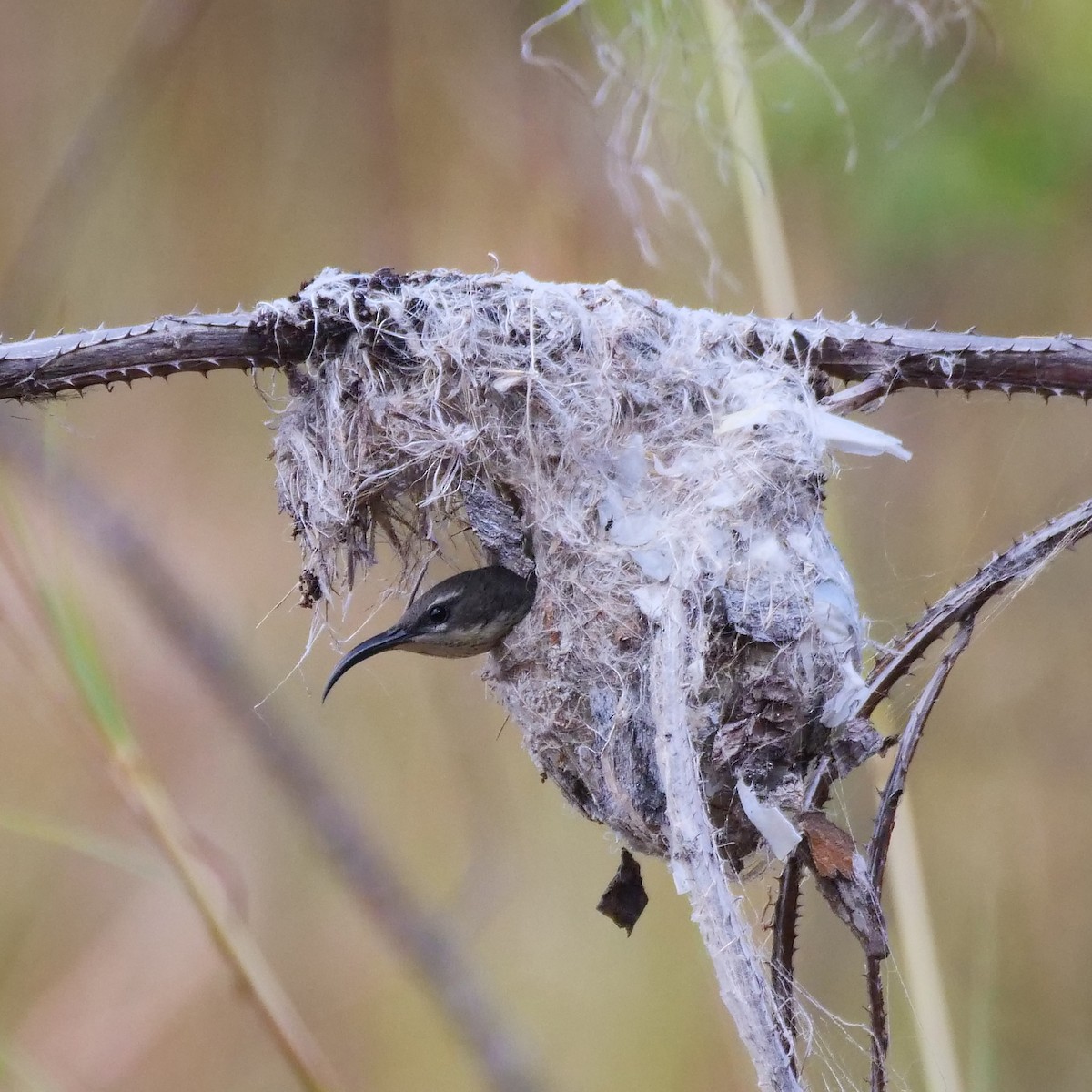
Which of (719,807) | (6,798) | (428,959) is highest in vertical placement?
(6,798)

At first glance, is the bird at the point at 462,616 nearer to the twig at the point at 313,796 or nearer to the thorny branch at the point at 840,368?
the thorny branch at the point at 840,368

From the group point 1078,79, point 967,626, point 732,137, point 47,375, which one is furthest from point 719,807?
point 1078,79

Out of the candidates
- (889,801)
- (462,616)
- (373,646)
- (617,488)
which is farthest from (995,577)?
(373,646)

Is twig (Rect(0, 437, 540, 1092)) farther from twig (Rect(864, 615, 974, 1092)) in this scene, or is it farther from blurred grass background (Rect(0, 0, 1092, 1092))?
twig (Rect(864, 615, 974, 1092))

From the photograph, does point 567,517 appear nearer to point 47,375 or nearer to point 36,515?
point 47,375

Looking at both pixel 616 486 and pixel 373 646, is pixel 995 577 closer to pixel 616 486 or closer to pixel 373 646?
pixel 616 486

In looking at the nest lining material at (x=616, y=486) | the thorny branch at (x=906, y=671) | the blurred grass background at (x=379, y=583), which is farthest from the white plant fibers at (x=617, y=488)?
the blurred grass background at (x=379, y=583)

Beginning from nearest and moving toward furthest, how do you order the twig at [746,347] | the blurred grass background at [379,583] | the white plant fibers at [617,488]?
the twig at [746,347], the white plant fibers at [617,488], the blurred grass background at [379,583]
